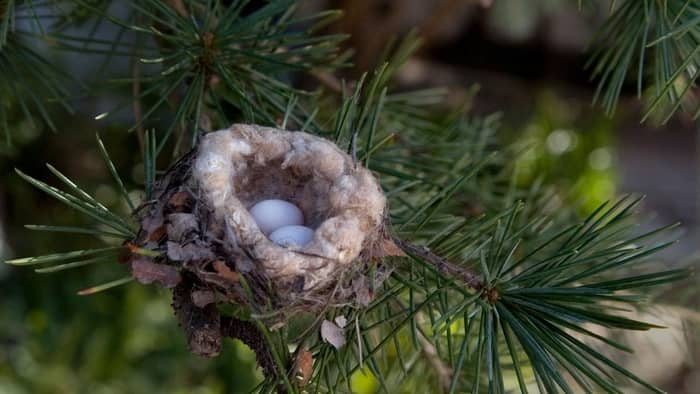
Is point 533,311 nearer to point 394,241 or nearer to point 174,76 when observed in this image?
point 394,241

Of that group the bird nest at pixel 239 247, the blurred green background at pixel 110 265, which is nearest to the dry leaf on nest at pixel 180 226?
the bird nest at pixel 239 247

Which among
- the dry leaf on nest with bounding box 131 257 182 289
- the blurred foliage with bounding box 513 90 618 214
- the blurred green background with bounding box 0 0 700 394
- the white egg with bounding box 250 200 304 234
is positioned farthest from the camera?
the blurred foliage with bounding box 513 90 618 214

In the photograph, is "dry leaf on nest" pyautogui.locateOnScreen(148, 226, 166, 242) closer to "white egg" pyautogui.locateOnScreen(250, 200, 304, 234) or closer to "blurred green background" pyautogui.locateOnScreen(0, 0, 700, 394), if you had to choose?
"white egg" pyautogui.locateOnScreen(250, 200, 304, 234)

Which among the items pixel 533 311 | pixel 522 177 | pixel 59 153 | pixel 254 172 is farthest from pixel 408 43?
pixel 522 177

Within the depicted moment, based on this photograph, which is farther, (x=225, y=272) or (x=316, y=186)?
(x=316, y=186)

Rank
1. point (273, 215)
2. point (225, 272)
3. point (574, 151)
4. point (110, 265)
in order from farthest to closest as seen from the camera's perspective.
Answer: point (574, 151)
point (110, 265)
point (273, 215)
point (225, 272)

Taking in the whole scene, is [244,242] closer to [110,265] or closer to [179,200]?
[179,200]

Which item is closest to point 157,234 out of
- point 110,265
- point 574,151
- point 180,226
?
point 180,226

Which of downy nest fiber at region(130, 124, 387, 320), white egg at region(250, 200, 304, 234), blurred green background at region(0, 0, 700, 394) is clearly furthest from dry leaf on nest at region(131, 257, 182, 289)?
blurred green background at region(0, 0, 700, 394)
